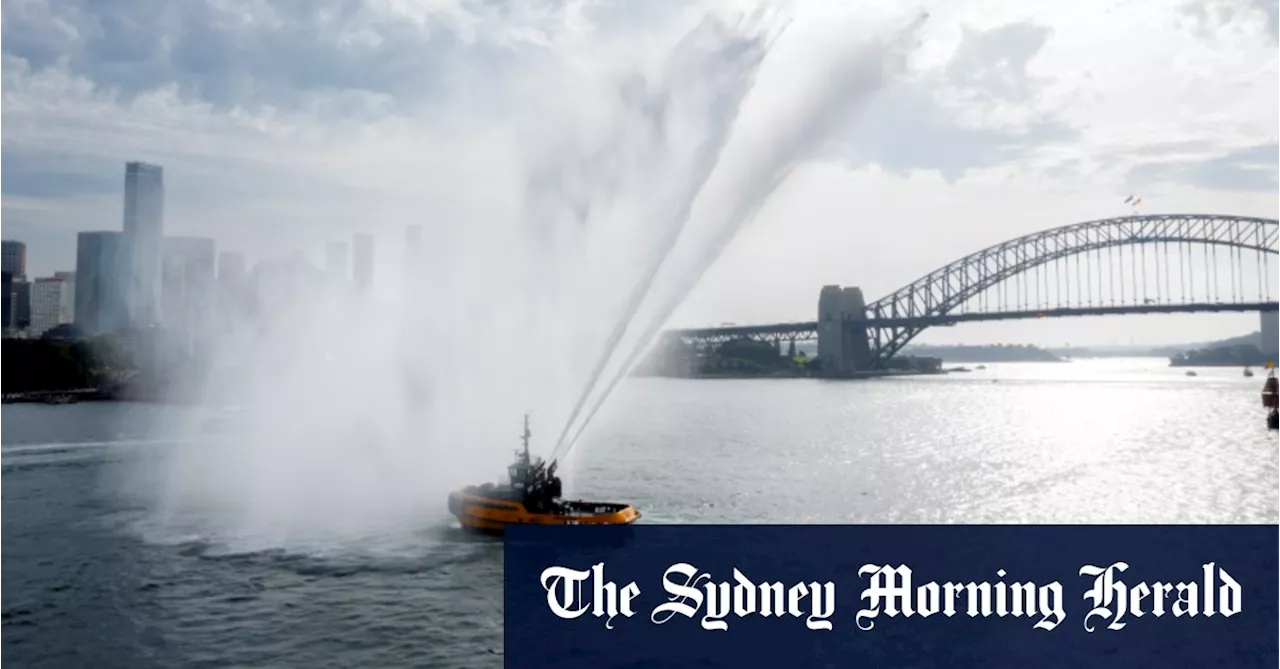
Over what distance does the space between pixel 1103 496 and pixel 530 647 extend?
35.5 meters

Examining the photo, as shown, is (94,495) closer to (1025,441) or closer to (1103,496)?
(1103,496)

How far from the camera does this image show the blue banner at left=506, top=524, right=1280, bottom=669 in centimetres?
2208

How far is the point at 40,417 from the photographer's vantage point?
10169cm

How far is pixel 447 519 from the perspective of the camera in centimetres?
3869

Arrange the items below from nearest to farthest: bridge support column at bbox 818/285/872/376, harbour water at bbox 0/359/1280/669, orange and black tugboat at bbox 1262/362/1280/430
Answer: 1. harbour water at bbox 0/359/1280/669
2. orange and black tugboat at bbox 1262/362/1280/430
3. bridge support column at bbox 818/285/872/376

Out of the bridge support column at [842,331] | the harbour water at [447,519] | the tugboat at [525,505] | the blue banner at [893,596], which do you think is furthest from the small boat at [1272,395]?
the bridge support column at [842,331]

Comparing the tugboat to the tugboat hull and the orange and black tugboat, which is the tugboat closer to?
the tugboat hull

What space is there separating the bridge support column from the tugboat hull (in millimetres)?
157844

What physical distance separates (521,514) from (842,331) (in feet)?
529

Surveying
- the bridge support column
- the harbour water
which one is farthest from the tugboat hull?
the bridge support column

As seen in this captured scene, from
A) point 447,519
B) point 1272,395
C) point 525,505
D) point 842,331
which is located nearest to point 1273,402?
point 1272,395

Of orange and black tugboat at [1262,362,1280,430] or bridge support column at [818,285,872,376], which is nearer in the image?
orange and black tugboat at [1262,362,1280,430]

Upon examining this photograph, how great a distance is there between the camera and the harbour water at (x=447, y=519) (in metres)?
23.4

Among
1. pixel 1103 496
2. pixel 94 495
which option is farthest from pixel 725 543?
pixel 94 495
